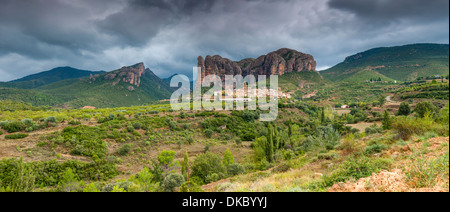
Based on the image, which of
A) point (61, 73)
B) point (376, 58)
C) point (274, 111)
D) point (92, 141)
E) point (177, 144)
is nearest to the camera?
point (92, 141)

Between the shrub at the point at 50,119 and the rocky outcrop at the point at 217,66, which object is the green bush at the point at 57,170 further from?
the rocky outcrop at the point at 217,66

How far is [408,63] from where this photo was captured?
3351 inches

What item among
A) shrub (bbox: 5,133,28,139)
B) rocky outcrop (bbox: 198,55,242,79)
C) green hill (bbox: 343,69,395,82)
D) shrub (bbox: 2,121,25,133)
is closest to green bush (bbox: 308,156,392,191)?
shrub (bbox: 5,133,28,139)

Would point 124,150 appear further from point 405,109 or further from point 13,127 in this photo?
point 405,109

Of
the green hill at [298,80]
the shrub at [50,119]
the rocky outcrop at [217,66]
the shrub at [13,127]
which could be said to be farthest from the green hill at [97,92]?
the green hill at [298,80]

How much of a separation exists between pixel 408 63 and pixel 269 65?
221 ft

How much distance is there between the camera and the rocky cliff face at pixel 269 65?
342 ft

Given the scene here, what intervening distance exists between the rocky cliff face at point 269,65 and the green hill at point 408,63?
21.5m

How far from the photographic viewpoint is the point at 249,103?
2156 inches
